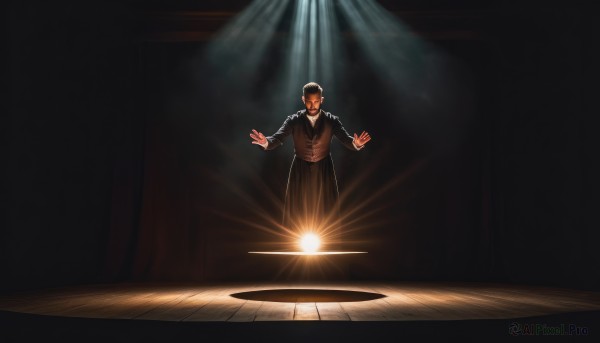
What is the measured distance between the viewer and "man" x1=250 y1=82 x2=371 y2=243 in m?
5.84

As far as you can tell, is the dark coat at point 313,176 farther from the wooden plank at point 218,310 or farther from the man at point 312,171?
the wooden plank at point 218,310

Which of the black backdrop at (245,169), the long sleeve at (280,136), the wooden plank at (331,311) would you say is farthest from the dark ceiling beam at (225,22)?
the wooden plank at (331,311)

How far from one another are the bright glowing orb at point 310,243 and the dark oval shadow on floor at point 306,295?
36cm

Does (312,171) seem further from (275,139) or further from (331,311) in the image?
(331,311)

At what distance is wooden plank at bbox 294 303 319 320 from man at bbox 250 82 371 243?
1.61 meters

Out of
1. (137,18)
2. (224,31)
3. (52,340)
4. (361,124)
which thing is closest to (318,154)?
(361,124)

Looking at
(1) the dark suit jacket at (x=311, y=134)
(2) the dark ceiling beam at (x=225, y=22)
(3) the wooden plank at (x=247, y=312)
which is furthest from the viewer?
(2) the dark ceiling beam at (x=225, y=22)

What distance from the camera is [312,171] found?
19.5 feet

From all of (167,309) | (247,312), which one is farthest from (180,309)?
(247,312)

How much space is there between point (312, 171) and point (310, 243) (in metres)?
0.64

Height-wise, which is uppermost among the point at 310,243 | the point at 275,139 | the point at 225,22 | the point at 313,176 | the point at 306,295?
the point at 225,22

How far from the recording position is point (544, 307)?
4.34m

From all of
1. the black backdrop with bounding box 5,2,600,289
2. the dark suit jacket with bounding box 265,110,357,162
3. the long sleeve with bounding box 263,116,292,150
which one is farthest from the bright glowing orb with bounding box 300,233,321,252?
the black backdrop with bounding box 5,2,600,289

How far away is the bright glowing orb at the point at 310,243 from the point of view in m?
5.67
